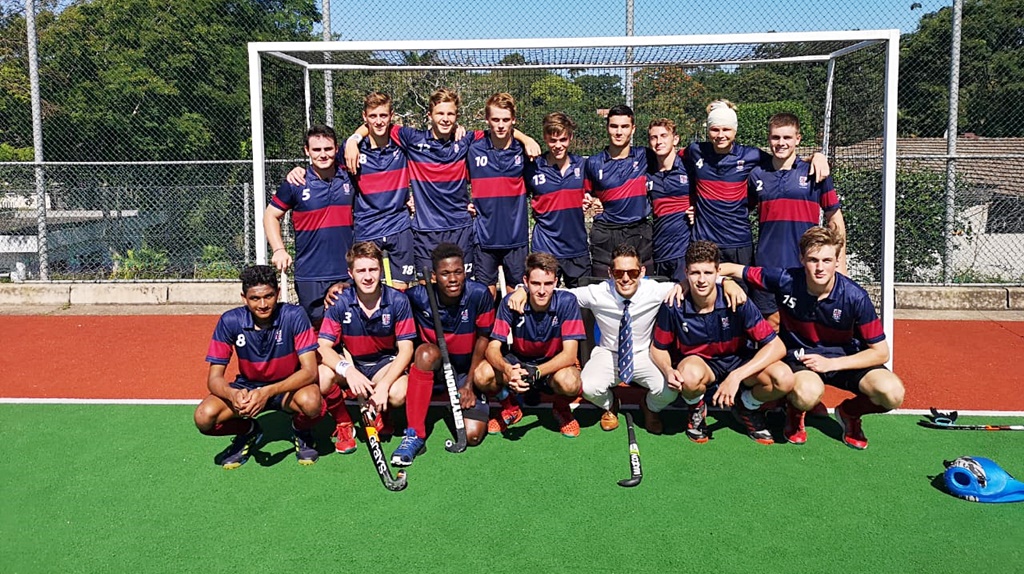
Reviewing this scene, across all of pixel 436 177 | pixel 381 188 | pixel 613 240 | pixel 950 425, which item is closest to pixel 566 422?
pixel 613 240

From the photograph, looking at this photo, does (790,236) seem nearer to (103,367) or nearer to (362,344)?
(362,344)

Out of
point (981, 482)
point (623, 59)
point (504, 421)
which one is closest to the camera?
point (981, 482)

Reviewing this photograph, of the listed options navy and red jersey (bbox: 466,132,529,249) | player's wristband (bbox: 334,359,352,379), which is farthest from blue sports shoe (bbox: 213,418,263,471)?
navy and red jersey (bbox: 466,132,529,249)

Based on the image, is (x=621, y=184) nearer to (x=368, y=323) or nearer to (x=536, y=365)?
(x=536, y=365)

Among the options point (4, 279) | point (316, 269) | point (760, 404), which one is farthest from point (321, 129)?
point (4, 279)

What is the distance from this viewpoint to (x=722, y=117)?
5320 mm

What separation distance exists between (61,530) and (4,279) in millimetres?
6775

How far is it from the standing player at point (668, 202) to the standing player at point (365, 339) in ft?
6.25

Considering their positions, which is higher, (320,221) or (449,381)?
(320,221)

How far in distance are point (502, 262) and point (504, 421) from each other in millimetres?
1181

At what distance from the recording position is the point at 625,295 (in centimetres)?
479

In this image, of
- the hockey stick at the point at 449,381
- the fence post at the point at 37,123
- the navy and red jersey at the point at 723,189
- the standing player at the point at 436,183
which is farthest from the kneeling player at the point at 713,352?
the fence post at the point at 37,123

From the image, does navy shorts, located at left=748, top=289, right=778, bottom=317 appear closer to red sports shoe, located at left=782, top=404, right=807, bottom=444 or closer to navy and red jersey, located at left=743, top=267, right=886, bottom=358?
navy and red jersey, located at left=743, top=267, right=886, bottom=358

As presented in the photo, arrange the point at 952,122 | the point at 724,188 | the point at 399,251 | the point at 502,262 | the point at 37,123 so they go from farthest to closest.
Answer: the point at 37,123 → the point at 952,122 → the point at 502,262 → the point at 399,251 → the point at 724,188
